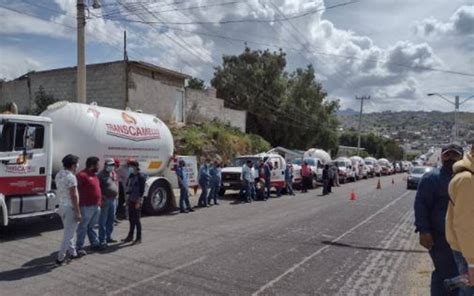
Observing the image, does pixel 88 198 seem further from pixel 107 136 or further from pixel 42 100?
pixel 42 100

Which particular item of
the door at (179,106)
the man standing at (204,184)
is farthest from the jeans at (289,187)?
the door at (179,106)

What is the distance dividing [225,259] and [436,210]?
4.38 m

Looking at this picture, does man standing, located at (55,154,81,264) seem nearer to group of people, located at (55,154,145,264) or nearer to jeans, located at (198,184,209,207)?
group of people, located at (55,154,145,264)

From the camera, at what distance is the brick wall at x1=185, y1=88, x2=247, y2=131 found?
34.4m

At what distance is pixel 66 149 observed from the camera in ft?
41.5

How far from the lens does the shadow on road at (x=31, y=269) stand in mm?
7427

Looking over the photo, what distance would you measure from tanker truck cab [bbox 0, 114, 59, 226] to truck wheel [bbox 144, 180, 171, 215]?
4.00m

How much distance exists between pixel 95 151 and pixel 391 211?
10.8m

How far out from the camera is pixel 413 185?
32.7 m

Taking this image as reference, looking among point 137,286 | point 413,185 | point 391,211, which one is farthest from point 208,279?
point 413,185

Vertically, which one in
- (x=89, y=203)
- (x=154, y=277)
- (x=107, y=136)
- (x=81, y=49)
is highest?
(x=81, y=49)

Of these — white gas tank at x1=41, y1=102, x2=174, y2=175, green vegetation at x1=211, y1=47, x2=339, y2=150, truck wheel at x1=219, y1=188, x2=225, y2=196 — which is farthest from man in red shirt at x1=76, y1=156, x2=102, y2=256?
green vegetation at x1=211, y1=47, x2=339, y2=150

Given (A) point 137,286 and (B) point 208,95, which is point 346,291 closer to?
(A) point 137,286

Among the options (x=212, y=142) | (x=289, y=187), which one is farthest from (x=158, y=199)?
(x=212, y=142)
